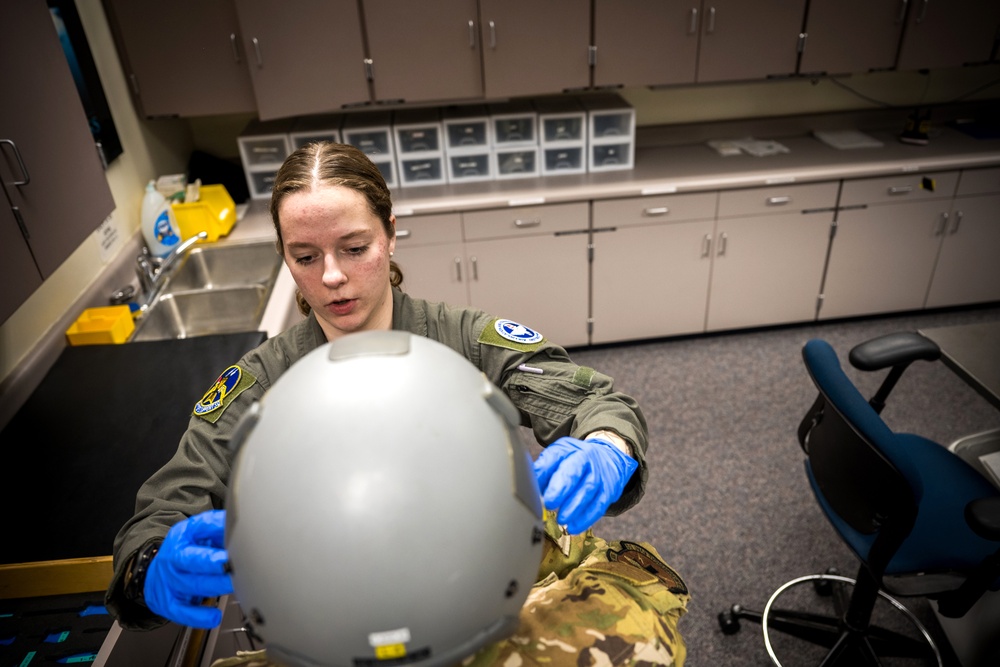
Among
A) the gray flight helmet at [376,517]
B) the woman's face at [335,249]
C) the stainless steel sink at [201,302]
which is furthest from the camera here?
the stainless steel sink at [201,302]

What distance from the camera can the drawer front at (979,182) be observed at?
2.93 m

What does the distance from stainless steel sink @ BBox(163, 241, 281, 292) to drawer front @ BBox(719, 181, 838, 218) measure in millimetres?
1949

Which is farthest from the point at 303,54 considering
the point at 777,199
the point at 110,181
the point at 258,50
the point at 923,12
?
the point at 923,12

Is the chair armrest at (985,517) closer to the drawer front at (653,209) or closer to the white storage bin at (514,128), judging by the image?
the drawer front at (653,209)

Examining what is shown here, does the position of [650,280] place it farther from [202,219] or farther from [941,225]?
[202,219]

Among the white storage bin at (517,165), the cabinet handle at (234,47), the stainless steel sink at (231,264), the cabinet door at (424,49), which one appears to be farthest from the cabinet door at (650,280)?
the cabinet handle at (234,47)

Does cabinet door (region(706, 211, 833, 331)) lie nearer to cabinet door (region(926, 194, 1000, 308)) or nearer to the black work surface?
cabinet door (region(926, 194, 1000, 308))

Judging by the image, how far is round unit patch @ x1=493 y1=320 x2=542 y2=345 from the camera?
3.63 feet

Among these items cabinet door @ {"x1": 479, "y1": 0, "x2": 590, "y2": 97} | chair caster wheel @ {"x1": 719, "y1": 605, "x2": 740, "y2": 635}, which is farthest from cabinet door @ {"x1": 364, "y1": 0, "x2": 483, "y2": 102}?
chair caster wheel @ {"x1": 719, "y1": 605, "x2": 740, "y2": 635}

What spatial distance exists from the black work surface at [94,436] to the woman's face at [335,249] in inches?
25.6

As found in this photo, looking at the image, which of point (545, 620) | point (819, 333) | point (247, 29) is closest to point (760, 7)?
point (819, 333)

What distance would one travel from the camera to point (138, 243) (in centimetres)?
243

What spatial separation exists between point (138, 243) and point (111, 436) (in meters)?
1.22

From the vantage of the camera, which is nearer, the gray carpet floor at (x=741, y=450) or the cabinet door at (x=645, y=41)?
the gray carpet floor at (x=741, y=450)
